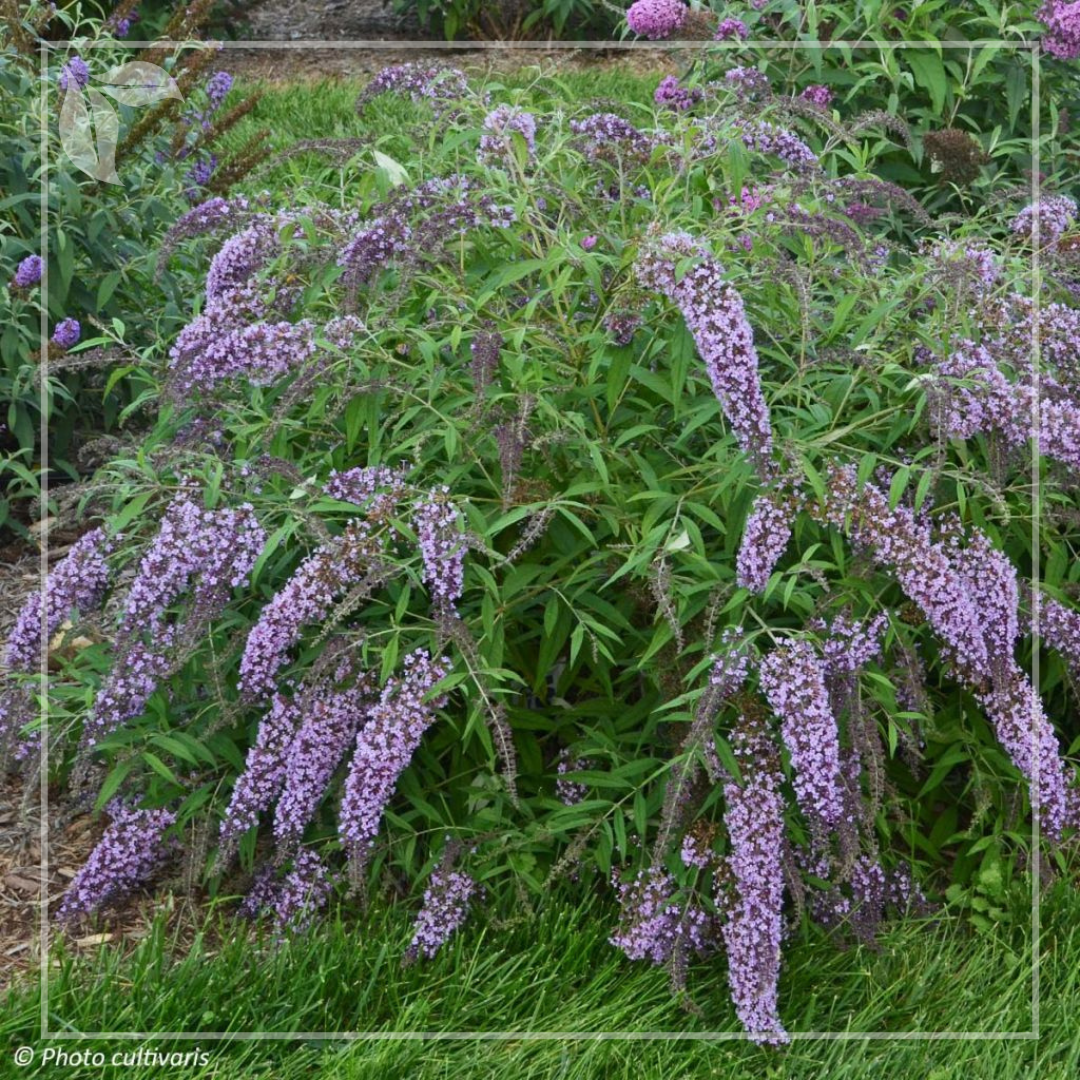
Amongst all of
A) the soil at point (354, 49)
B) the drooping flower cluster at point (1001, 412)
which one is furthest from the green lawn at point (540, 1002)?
the soil at point (354, 49)

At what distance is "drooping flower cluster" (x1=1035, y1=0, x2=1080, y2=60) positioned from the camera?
642cm

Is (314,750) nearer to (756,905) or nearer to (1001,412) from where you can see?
(756,905)

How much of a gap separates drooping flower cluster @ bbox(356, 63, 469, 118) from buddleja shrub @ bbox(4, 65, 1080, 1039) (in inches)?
0.7

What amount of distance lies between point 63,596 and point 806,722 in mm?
1885

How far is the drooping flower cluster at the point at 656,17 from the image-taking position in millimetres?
6000

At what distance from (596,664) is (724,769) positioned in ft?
1.38

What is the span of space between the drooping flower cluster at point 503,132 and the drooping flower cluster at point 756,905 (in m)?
1.71

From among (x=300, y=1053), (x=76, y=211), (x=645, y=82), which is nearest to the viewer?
(x=300, y=1053)

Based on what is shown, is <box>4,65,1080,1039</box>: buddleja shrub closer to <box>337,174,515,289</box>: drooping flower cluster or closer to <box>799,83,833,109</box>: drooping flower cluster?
<box>337,174,515,289</box>: drooping flower cluster

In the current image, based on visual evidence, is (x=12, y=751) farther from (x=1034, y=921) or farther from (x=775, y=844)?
(x=1034, y=921)

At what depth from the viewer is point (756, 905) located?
3547 mm

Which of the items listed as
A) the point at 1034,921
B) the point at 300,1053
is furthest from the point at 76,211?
the point at 1034,921

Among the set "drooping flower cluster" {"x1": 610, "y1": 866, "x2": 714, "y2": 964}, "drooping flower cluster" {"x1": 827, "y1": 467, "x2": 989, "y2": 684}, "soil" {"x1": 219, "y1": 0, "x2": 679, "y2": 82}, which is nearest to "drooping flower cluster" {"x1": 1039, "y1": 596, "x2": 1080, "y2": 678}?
"drooping flower cluster" {"x1": 827, "y1": 467, "x2": 989, "y2": 684}

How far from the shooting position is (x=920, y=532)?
3.67 m
